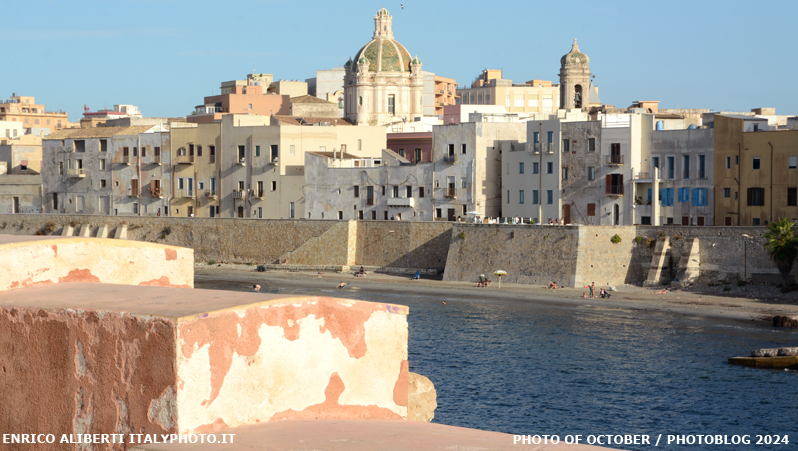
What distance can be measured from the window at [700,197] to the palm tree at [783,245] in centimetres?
A: 550

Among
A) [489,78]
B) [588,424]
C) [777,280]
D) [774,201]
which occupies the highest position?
[489,78]

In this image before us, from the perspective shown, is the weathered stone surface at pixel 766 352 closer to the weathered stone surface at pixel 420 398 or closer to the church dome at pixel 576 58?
the weathered stone surface at pixel 420 398

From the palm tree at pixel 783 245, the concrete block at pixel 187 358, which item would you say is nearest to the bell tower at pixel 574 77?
the palm tree at pixel 783 245

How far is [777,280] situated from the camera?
4262 cm

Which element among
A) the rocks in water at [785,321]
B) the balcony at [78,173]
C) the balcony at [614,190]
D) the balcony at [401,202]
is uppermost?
the balcony at [78,173]

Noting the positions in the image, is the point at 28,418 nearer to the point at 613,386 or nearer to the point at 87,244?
the point at 87,244

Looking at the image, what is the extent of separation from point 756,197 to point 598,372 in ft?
60.4

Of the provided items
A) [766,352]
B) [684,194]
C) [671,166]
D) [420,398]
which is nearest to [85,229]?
[671,166]

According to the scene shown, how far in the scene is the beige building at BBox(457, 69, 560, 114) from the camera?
106062 millimetres

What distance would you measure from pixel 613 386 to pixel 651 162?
22512 millimetres

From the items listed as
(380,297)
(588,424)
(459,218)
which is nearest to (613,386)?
(588,424)

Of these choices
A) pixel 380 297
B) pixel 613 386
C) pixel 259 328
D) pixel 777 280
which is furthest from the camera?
pixel 380 297

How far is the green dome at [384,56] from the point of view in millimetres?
85938

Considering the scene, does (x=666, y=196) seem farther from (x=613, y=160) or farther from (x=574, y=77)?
(x=574, y=77)
